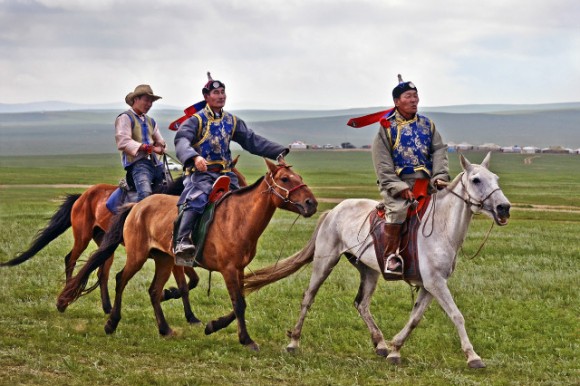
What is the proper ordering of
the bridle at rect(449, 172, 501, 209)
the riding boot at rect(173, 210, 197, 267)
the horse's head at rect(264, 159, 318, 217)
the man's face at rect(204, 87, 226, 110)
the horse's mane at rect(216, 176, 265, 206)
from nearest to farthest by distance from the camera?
1. the bridle at rect(449, 172, 501, 209)
2. the horse's head at rect(264, 159, 318, 217)
3. the horse's mane at rect(216, 176, 265, 206)
4. the riding boot at rect(173, 210, 197, 267)
5. the man's face at rect(204, 87, 226, 110)

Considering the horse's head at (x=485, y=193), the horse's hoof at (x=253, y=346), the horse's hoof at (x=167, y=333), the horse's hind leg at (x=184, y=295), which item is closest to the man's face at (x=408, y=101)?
the horse's head at (x=485, y=193)

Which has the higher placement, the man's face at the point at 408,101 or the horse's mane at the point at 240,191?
the man's face at the point at 408,101

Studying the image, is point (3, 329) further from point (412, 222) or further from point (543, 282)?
point (543, 282)

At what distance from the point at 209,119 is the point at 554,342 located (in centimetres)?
499

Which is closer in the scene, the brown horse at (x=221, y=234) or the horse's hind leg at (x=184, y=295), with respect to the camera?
the brown horse at (x=221, y=234)

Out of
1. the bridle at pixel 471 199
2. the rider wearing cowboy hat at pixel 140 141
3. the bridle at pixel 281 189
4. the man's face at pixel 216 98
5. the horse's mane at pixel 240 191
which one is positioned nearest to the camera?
the bridle at pixel 471 199

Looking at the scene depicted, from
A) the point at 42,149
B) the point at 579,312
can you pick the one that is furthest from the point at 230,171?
the point at 42,149

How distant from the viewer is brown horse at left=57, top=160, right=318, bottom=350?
1062 cm

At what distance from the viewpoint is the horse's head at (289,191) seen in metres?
10.3

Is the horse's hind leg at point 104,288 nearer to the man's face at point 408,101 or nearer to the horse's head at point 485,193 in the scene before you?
the man's face at point 408,101

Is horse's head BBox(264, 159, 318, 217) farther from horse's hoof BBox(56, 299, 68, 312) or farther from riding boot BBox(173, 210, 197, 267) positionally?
horse's hoof BBox(56, 299, 68, 312)

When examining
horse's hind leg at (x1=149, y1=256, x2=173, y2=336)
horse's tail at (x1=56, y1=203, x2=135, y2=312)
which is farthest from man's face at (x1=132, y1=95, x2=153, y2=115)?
horse's hind leg at (x1=149, y1=256, x2=173, y2=336)

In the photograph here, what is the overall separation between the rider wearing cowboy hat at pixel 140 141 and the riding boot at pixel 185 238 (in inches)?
86.8

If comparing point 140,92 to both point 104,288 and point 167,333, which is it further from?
point 167,333
